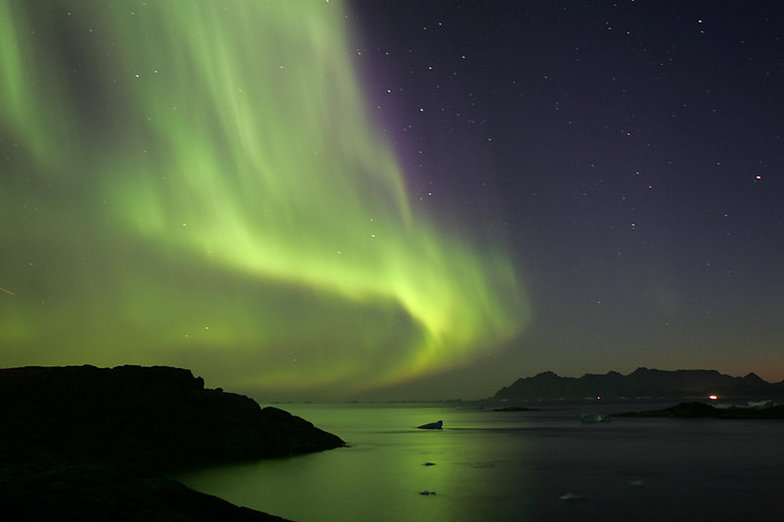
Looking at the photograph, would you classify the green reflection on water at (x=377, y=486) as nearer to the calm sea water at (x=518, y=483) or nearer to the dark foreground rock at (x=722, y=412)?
the calm sea water at (x=518, y=483)

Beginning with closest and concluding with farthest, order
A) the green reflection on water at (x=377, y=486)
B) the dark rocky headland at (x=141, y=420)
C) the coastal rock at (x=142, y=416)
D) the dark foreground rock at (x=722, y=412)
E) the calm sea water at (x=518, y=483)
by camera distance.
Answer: the calm sea water at (x=518, y=483) < the green reflection on water at (x=377, y=486) < the dark rocky headland at (x=141, y=420) < the coastal rock at (x=142, y=416) < the dark foreground rock at (x=722, y=412)

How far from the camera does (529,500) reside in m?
31.8

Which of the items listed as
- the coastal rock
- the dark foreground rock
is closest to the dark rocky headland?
the coastal rock

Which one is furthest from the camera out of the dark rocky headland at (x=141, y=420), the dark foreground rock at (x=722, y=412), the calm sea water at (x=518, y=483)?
the dark foreground rock at (x=722, y=412)

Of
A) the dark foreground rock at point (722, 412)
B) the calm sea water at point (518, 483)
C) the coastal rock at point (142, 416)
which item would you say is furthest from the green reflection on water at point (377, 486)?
the dark foreground rock at point (722, 412)

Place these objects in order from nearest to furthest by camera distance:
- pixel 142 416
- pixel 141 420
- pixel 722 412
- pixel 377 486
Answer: pixel 377 486 → pixel 141 420 → pixel 142 416 → pixel 722 412

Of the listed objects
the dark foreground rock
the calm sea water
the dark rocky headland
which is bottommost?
the dark foreground rock

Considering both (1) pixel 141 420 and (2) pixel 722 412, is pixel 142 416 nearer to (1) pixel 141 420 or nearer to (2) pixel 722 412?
(1) pixel 141 420

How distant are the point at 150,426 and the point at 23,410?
941 centimetres

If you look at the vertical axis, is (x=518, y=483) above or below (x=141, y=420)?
below

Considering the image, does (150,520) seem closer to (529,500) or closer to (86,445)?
(529,500)

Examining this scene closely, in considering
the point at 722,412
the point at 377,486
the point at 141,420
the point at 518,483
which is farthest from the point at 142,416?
the point at 722,412

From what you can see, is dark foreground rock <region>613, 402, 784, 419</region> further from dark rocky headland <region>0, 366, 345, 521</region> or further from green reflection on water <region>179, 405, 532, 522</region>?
dark rocky headland <region>0, 366, 345, 521</region>

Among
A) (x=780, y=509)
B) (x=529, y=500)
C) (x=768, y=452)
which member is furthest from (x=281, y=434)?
(x=768, y=452)
